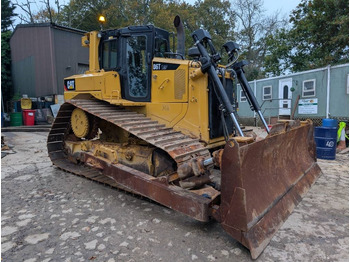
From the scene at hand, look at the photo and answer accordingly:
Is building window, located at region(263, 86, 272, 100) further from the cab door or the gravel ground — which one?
the cab door

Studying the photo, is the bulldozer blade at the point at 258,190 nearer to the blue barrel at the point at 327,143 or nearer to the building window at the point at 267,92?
the blue barrel at the point at 327,143

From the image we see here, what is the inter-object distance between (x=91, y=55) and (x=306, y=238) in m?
4.60

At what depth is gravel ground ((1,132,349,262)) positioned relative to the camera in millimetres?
2549

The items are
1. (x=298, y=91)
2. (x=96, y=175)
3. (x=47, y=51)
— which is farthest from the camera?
(x=47, y=51)

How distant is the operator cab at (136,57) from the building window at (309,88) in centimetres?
816

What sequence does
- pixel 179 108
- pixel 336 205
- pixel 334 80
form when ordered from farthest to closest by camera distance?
pixel 334 80 < pixel 179 108 < pixel 336 205

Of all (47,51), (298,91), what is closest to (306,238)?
(298,91)

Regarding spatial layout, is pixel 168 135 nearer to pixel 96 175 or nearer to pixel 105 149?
pixel 105 149

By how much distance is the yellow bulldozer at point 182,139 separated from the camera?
2.65 m

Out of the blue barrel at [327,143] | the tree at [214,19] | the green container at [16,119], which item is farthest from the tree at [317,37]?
the green container at [16,119]

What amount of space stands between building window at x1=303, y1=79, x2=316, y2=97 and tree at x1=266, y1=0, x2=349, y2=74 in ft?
10.6

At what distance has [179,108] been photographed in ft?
13.6

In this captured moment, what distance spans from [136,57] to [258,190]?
3.02 m

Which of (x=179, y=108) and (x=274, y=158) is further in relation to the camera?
(x=179, y=108)
